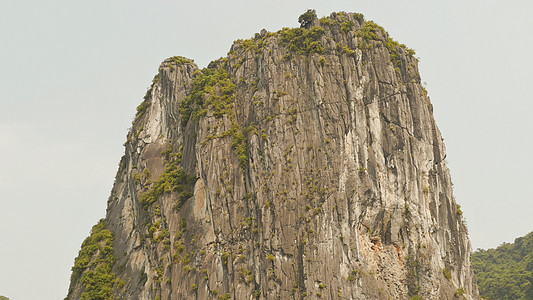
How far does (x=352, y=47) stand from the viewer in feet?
144

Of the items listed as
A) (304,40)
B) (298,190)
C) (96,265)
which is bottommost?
(96,265)

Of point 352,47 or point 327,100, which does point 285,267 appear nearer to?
point 327,100

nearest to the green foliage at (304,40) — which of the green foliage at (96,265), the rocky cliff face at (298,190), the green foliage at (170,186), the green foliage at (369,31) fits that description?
the rocky cliff face at (298,190)

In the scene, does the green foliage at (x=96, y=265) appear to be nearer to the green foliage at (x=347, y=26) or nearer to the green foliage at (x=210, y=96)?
the green foliage at (x=210, y=96)

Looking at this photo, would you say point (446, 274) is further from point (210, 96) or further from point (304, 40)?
point (210, 96)

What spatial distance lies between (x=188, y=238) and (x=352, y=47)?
2329 cm

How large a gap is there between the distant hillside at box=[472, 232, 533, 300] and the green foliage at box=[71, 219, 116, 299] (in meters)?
39.6

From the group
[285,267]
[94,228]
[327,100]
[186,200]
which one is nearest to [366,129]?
[327,100]

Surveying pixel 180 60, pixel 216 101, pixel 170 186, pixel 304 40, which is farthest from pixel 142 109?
pixel 304 40

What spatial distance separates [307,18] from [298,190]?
18853mm

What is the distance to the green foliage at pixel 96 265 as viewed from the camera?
139 feet

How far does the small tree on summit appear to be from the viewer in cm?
4641

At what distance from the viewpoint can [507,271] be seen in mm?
71625

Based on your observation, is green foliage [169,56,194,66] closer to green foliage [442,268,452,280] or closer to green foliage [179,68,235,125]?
green foliage [179,68,235,125]
